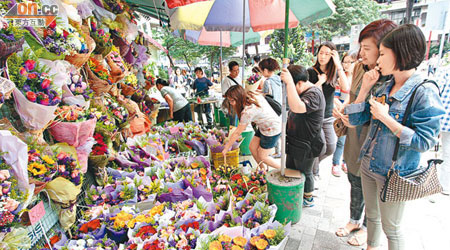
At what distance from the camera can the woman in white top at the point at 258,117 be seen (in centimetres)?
282

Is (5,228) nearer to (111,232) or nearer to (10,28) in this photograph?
(111,232)

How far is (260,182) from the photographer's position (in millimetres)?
2598

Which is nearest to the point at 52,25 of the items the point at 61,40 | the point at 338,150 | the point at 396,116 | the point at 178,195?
the point at 61,40

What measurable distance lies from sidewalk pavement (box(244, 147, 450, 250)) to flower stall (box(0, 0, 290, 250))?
621 millimetres

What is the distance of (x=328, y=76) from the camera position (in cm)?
292

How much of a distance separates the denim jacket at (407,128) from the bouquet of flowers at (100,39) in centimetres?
212

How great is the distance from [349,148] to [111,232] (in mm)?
2084

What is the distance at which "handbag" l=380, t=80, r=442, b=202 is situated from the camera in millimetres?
1419

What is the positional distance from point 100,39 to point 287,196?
2239 millimetres

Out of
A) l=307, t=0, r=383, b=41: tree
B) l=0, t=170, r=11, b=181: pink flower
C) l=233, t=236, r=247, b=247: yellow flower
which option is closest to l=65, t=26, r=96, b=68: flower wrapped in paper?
l=0, t=170, r=11, b=181: pink flower

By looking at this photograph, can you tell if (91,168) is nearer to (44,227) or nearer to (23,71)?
(44,227)

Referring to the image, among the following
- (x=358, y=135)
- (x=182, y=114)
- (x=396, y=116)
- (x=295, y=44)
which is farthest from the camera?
(x=295, y=44)

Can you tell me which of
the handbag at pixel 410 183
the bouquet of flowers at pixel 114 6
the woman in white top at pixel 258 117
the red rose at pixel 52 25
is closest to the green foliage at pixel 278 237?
the handbag at pixel 410 183

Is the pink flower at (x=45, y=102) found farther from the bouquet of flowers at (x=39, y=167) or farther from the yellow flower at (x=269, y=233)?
the yellow flower at (x=269, y=233)
